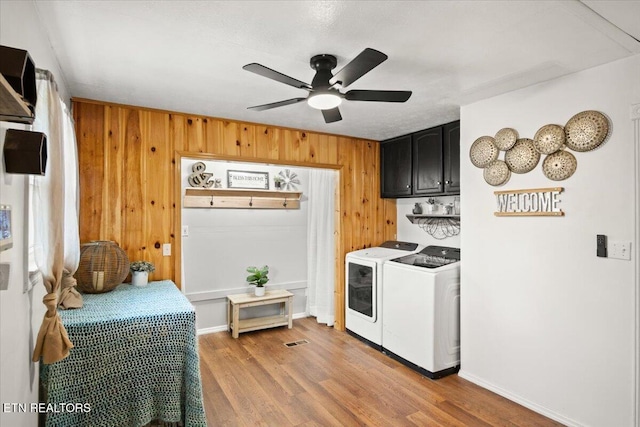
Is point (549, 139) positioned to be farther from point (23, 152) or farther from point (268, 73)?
point (23, 152)

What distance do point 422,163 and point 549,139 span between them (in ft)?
4.75

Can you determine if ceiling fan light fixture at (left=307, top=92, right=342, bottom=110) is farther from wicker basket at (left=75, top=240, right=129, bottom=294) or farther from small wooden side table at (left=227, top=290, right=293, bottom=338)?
small wooden side table at (left=227, top=290, right=293, bottom=338)

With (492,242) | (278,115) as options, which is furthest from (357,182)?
(492,242)

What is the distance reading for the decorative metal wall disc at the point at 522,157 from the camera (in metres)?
2.52

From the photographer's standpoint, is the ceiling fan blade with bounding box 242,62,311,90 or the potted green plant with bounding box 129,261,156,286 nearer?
the ceiling fan blade with bounding box 242,62,311,90

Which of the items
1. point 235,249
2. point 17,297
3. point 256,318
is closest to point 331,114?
point 17,297

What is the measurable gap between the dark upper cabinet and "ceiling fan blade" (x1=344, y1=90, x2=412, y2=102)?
5.10 feet

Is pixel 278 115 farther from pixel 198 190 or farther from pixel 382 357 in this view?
pixel 382 357

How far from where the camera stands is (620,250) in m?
2.09

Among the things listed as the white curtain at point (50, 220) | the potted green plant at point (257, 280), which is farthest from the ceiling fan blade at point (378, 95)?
the potted green plant at point (257, 280)

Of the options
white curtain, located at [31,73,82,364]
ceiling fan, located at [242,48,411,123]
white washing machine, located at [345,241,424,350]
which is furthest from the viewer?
white washing machine, located at [345,241,424,350]

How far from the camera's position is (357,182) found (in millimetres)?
4289

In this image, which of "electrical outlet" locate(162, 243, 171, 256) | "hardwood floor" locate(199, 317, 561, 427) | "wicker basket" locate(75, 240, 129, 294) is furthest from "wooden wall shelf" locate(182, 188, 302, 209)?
"hardwood floor" locate(199, 317, 561, 427)

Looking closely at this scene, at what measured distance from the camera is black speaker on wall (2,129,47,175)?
1209mm
